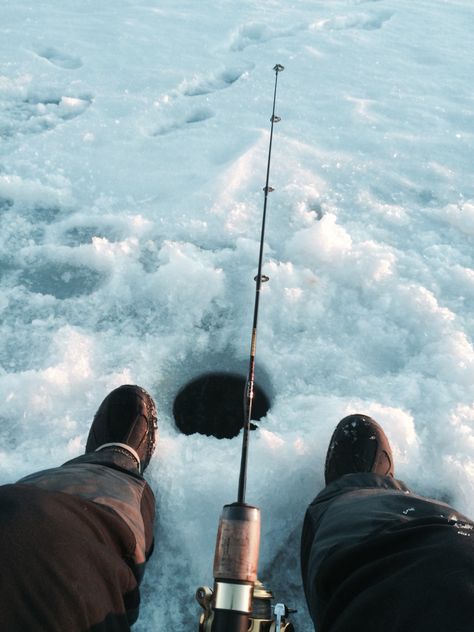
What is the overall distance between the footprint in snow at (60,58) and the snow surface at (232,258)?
2cm

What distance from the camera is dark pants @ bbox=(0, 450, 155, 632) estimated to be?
928 millimetres

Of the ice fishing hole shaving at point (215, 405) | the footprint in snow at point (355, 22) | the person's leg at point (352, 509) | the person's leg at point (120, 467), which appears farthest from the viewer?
the footprint in snow at point (355, 22)

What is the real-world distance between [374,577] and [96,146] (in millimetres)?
3623

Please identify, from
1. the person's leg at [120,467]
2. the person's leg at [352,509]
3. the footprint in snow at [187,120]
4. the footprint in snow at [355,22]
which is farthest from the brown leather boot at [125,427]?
the footprint in snow at [355,22]

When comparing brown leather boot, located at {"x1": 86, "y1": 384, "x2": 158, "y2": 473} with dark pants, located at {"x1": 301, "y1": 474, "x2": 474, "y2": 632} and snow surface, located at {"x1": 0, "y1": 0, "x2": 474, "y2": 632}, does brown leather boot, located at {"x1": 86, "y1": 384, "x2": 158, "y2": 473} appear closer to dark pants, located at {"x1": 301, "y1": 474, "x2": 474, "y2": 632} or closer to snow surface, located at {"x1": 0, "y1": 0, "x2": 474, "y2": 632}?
snow surface, located at {"x1": 0, "y1": 0, "x2": 474, "y2": 632}

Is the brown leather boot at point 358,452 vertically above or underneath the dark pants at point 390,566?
underneath

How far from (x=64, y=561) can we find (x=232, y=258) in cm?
209

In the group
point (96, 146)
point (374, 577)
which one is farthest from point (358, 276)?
point (96, 146)

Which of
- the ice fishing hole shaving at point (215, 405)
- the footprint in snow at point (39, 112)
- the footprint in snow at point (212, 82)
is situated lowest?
the ice fishing hole shaving at point (215, 405)

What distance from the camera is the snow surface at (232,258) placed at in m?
1.98

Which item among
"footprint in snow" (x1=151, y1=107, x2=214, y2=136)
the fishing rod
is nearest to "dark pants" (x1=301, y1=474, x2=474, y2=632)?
the fishing rod

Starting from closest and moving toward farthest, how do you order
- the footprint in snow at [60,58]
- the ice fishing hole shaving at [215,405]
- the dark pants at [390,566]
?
the dark pants at [390,566], the ice fishing hole shaving at [215,405], the footprint in snow at [60,58]

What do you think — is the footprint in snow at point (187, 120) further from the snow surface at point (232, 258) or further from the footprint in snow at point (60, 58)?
the footprint in snow at point (60, 58)

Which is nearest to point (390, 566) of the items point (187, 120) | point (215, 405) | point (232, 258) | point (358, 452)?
point (358, 452)
